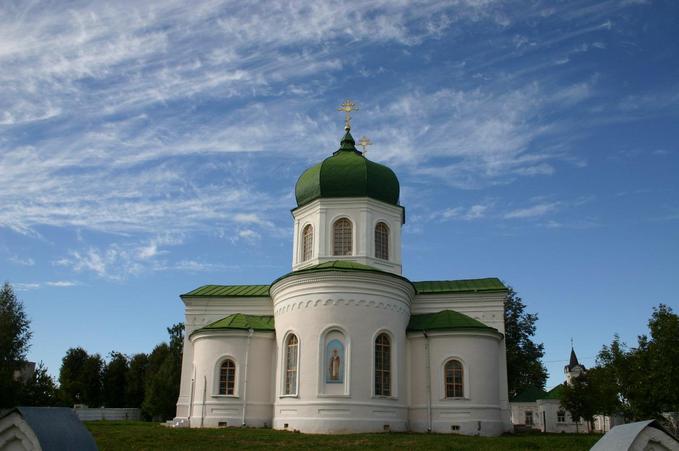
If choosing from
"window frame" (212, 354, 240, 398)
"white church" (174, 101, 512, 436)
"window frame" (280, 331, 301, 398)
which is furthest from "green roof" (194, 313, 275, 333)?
"window frame" (280, 331, 301, 398)

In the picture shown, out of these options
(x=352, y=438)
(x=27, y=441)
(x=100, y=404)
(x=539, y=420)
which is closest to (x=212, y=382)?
(x=352, y=438)

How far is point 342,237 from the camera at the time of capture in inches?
1016

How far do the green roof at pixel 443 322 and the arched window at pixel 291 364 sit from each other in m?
4.77

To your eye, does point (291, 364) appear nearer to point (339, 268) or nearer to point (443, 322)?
point (339, 268)

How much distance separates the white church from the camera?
840 inches

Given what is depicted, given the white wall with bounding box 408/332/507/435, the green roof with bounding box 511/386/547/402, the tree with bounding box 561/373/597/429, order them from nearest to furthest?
the white wall with bounding box 408/332/507/435 → the tree with bounding box 561/373/597/429 → the green roof with bounding box 511/386/547/402

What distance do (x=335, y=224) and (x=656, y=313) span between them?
12.9 m

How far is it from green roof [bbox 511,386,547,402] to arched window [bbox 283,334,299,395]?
905 inches

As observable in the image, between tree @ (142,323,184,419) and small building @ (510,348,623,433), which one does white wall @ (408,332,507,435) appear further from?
tree @ (142,323,184,419)

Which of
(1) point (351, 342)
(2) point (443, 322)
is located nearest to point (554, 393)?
(2) point (443, 322)

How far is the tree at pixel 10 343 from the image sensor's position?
90.5 ft

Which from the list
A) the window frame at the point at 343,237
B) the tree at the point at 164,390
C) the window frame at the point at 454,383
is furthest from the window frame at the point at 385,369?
the tree at the point at 164,390

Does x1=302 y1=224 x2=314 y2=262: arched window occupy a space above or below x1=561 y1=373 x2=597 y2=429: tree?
above

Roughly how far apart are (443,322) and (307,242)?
7058mm
